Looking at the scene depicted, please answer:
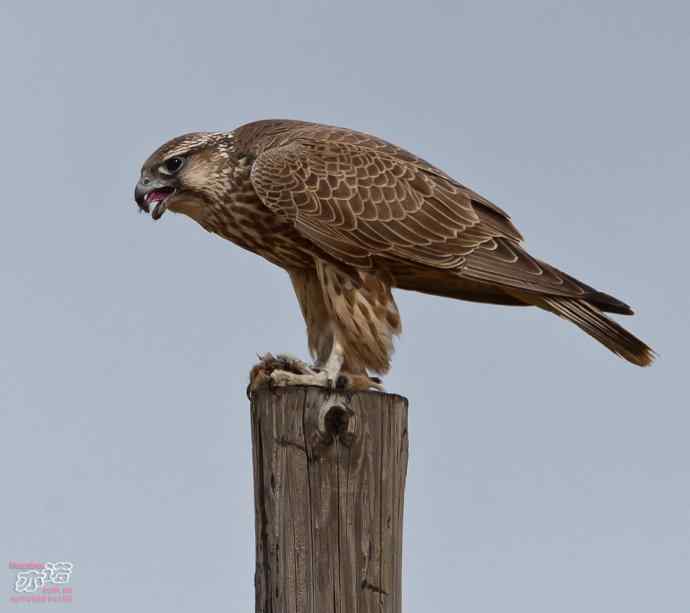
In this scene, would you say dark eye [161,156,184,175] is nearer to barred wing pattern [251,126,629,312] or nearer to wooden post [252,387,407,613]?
barred wing pattern [251,126,629,312]

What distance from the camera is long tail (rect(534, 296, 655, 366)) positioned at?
644 centimetres

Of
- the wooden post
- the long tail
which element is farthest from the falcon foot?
the long tail

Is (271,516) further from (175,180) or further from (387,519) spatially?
(175,180)

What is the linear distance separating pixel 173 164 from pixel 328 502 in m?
2.97

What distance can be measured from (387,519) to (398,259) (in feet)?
7.27

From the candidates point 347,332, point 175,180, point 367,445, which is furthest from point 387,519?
point 175,180

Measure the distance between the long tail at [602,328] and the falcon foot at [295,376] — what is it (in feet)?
3.80

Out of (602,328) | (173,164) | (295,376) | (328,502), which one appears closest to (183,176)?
(173,164)

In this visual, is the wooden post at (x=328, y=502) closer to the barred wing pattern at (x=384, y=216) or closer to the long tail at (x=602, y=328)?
the barred wing pattern at (x=384, y=216)

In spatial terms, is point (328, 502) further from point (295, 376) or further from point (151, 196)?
point (151, 196)

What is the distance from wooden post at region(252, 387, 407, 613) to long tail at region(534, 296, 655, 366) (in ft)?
7.00

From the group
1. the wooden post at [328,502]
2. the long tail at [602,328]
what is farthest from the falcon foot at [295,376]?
the long tail at [602,328]

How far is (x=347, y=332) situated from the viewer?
247 inches

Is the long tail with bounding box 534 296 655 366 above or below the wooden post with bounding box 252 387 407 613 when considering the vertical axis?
above
